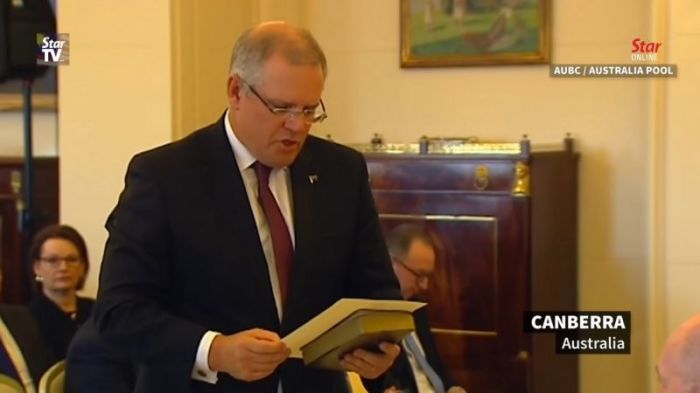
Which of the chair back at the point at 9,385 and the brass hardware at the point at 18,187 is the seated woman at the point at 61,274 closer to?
the brass hardware at the point at 18,187

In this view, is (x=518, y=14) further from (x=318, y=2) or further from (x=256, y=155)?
(x=256, y=155)

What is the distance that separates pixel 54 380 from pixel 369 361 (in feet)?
3.95

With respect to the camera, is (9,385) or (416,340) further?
(416,340)

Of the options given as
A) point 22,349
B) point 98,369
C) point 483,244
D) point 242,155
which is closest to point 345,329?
point 242,155

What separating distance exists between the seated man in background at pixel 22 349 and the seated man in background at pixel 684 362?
6.77 ft

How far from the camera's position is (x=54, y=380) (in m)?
2.83

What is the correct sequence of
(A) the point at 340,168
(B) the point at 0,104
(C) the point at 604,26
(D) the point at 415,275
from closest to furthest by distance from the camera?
(A) the point at 340,168 → (D) the point at 415,275 → (C) the point at 604,26 → (B) the point at 0,104

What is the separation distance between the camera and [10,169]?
186 inches

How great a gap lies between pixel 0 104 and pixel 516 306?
2559mm

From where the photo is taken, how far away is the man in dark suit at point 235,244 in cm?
191

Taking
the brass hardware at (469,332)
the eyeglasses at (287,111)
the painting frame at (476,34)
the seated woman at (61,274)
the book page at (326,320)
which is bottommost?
the brass hardware at (469,332)

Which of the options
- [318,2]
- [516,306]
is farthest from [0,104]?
[516,306]

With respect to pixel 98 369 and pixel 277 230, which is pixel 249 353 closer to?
pixel 277 230

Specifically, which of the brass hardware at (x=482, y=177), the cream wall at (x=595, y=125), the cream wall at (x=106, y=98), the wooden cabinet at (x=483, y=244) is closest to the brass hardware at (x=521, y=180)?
the wooden cabinet at (x=483, y=244)
